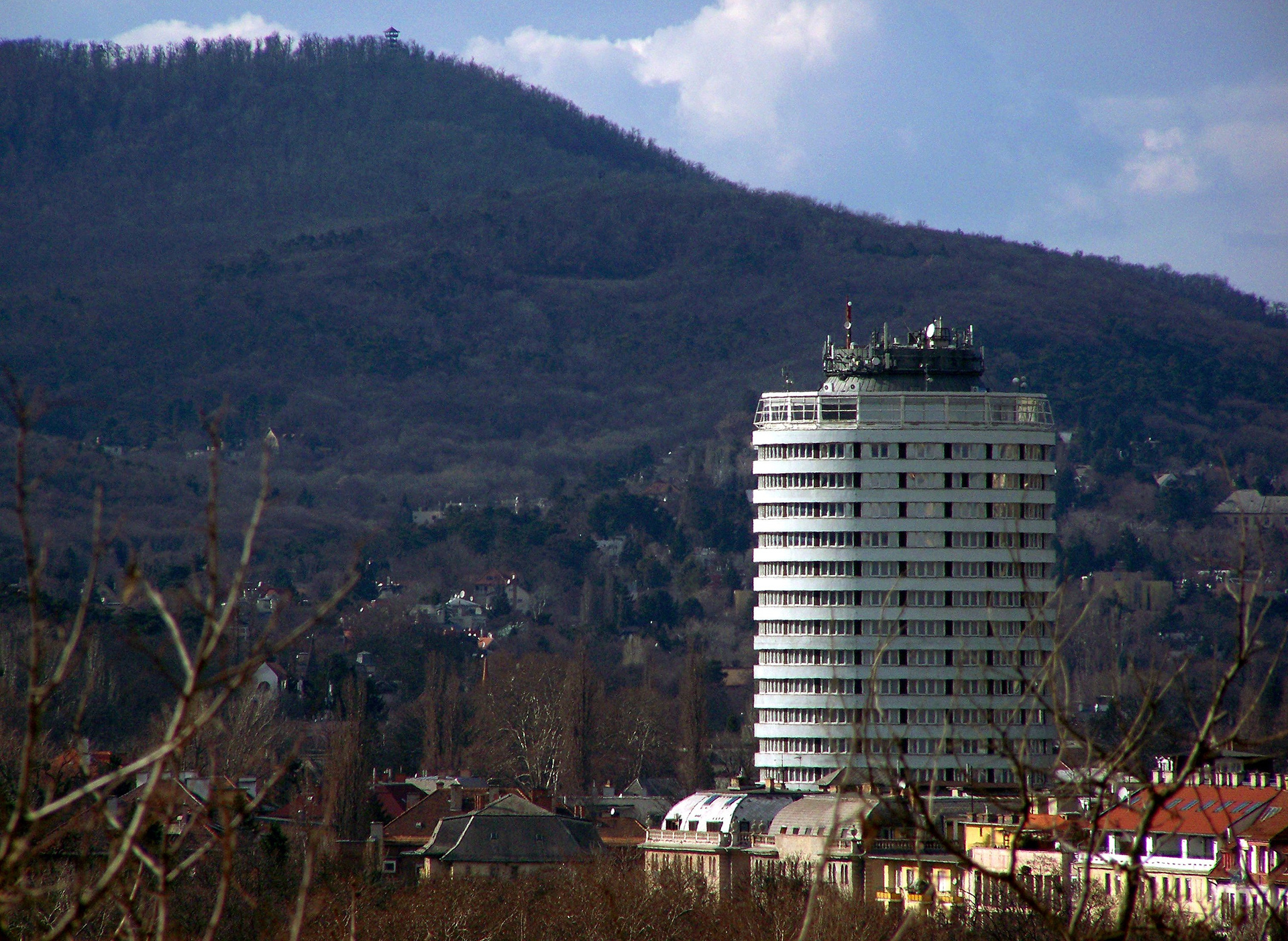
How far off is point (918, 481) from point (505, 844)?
27.2 metres

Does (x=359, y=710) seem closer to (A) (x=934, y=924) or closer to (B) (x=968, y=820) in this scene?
(B) (x=968, y=820)

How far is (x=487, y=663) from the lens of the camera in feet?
542

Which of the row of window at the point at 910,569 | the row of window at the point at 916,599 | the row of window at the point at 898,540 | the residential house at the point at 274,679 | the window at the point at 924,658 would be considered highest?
the row of window at the point at 898,540

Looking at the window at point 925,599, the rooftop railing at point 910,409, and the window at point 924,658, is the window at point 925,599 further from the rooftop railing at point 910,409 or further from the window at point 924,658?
the rooftop railing at point 910,409

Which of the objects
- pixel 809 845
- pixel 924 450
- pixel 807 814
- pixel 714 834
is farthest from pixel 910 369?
pixel 809 845

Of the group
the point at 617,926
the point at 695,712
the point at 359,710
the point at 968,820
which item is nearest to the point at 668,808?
the point at 695,712

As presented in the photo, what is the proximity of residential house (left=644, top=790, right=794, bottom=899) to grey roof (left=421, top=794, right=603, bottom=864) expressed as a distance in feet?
10.8

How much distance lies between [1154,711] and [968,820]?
6660 cm

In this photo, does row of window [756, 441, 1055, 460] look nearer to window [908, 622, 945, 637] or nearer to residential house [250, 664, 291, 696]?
window [908, 622, 945, 637]

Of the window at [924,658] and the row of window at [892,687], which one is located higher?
the window at [924,658]

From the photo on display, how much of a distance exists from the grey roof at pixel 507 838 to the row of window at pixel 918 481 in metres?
21.6

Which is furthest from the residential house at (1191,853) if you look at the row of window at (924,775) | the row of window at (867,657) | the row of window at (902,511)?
the row of window at (902,511)

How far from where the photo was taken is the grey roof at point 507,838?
3469 inches

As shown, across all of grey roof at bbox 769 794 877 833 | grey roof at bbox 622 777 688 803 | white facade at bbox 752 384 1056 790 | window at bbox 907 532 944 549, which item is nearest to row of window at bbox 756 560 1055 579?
white facade at bbox 752 384 1056 790
